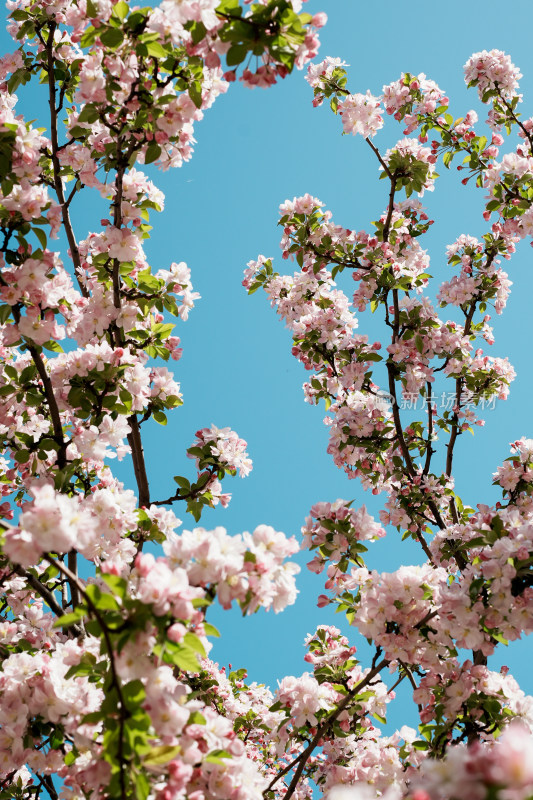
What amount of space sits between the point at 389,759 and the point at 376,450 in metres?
2.14

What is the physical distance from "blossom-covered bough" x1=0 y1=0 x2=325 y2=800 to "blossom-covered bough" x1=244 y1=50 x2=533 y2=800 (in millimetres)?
851

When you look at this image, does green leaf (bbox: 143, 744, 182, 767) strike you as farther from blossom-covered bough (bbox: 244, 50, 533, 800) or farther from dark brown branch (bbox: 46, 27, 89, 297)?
dark brown branch (bbox: 46, 27, 89, 297)

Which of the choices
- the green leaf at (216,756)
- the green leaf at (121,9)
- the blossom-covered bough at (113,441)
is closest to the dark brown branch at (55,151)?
the blossom-covered bough at (113,441)

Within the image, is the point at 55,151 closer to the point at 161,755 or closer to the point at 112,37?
the point at 112,37

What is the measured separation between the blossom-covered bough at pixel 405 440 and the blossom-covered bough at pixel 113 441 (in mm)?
851

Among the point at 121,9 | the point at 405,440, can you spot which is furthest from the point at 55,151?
the point at 405,440

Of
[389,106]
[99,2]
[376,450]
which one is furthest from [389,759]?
[389,106]

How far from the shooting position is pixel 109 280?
3.50 metres

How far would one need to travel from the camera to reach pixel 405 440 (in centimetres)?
507

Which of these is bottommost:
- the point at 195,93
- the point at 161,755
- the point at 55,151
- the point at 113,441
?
the point at 161,755

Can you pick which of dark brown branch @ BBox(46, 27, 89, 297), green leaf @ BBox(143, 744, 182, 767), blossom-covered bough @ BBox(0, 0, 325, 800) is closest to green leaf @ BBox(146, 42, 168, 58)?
blossom-covered bough @ BBox(0, 0, 325, 800)

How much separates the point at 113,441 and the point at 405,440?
265 centimetres

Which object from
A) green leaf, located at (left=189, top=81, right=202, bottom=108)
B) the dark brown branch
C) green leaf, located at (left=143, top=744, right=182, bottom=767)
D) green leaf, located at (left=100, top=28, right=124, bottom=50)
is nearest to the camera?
green leaf, located at (left=143, top=744, right=182, bottom=767)

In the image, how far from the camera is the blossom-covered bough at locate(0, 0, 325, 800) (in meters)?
1.69
